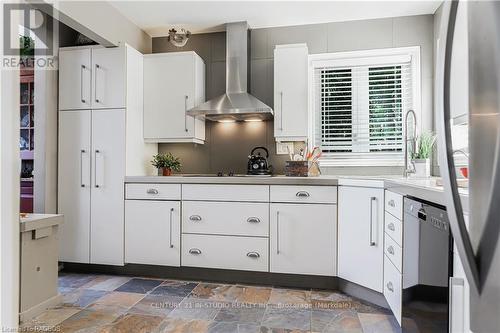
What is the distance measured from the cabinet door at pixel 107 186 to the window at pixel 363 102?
6.31ft

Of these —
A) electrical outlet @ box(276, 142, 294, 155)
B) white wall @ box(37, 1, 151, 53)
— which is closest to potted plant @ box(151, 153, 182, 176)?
electrical outlet @ box(276, 142, 294, 155)

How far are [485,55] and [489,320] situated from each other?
0.49m

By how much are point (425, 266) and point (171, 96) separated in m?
2.67

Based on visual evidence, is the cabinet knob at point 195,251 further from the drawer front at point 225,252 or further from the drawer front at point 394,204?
the drawer front at point 394,204

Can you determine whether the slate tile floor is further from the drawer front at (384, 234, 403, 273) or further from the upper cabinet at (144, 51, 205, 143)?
the upper cabinet at (144, 51, 205, 143)

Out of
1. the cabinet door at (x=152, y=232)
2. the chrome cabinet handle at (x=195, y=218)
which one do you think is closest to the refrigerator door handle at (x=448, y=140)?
the chrome cabinet handle at (x=195, y=218)

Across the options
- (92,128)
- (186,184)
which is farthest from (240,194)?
(92,128)

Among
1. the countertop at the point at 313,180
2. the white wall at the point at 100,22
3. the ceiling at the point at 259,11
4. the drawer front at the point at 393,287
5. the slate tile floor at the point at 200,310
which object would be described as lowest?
the slate tile floor at the point at 200,310

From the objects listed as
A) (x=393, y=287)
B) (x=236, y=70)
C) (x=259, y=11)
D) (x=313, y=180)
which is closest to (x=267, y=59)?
(x=236, y=70)

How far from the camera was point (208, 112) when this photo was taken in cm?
303

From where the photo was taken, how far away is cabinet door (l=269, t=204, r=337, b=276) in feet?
8.54

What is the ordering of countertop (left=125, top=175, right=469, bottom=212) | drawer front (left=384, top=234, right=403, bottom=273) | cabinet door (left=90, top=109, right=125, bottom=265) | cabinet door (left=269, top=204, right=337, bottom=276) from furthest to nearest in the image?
cabinet door (left=90, top=109, right=125, bottom=265)
cabinet door (left=269, top=204, right=337, bottom=276)
countertop (left=125, top=175, right=469, bottom=212)
drawer front (left=384, top=234, right=403, bottom=273)

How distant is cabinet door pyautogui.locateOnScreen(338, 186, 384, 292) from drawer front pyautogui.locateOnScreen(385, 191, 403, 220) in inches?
3.6

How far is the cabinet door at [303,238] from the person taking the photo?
2602 millimetres
